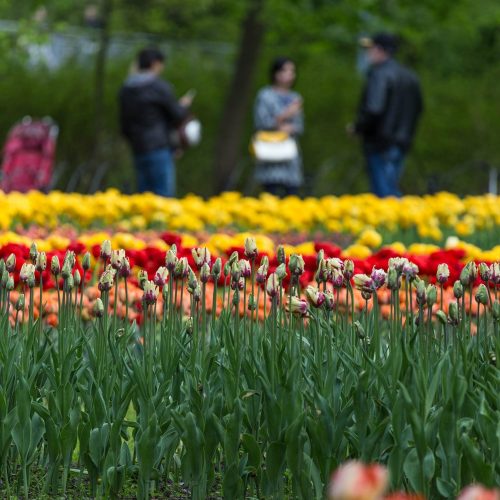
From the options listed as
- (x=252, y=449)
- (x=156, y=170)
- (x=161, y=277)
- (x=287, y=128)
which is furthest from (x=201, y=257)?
(x=287, y=128)

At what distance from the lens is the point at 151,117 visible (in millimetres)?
11180

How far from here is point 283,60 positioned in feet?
37.6

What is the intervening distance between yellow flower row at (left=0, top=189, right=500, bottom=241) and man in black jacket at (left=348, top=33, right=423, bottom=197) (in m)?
2.35

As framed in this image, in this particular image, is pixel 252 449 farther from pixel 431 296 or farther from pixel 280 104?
pixel 280 104

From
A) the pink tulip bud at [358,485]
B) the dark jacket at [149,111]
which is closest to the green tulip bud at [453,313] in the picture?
the pink tulip bud at [358,485]

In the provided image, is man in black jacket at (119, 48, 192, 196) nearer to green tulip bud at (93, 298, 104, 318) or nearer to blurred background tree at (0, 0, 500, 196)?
blurred background tree at (0, 0, 500, 196)

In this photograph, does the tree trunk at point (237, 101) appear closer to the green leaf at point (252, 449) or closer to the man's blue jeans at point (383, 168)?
the man's blue jeans at point (383, 168)

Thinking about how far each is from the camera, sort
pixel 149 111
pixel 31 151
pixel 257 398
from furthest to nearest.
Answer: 1. pixel 31 151
2. pixel 149 111
3. pixel 257 398

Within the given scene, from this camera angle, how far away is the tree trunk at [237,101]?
18.1m

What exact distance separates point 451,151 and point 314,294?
16.6 m

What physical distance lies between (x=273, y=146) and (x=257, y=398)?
866 cm

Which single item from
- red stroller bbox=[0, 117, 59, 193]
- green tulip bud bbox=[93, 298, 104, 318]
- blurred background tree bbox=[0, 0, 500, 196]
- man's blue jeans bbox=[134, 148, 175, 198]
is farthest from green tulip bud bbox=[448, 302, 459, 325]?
blurred background tree bbox=[0, 0, 500, 196]

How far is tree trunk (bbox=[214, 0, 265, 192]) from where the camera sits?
18094 millimetres

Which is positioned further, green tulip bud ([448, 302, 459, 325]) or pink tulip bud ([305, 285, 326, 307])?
green tulip bud ([448, 302, 459, 325])
